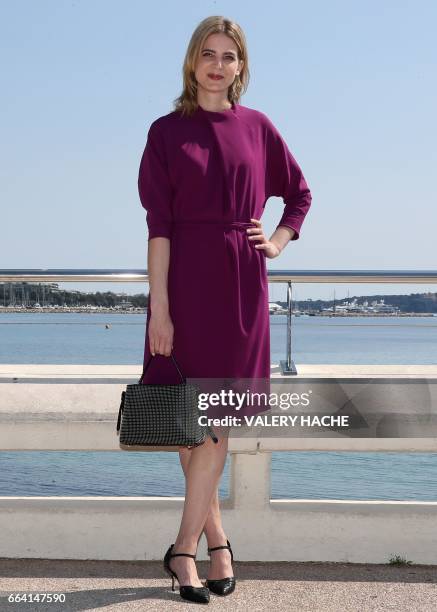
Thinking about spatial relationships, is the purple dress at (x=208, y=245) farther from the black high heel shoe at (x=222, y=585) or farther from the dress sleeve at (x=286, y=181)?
the black high heel shoe at (x=222, y=585)

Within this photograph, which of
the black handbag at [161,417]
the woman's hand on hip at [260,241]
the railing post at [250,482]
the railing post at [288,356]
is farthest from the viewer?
the railing post at [288,356]

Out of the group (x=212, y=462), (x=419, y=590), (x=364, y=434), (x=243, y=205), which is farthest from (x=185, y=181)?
(x=419, y=590)

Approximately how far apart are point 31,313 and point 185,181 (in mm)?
1342

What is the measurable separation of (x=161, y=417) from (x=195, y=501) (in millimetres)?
327

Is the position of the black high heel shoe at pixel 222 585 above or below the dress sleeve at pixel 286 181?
below

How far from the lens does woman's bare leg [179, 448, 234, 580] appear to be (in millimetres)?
3254

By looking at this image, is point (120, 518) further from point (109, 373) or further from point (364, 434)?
point (364, 434)

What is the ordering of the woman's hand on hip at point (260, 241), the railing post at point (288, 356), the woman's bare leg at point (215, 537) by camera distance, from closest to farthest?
the woman's hand on hip at point (260, 241), the woman's bare leg at point (215, 537), the railing post at point (288, 356)

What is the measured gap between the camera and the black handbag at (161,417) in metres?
3.03

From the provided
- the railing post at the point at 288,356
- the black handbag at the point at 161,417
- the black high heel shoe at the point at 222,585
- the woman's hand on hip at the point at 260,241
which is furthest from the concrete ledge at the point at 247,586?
the woman's hand on hip at the point at 260,241

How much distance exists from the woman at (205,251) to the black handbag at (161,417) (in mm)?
101

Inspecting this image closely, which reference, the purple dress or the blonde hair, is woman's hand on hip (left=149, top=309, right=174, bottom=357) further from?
the blonde hair

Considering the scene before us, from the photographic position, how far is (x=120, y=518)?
11.7ft

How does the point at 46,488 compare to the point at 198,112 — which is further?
the point at 46,488
